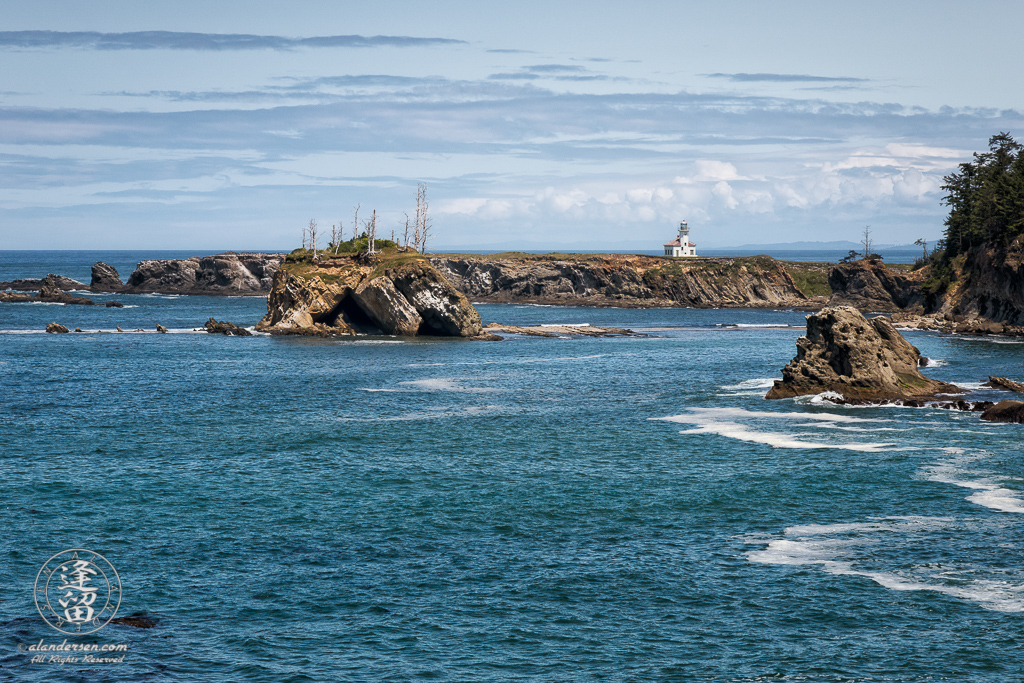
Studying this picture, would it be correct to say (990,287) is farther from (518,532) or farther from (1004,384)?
(518,532)

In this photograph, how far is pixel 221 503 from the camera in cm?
3909

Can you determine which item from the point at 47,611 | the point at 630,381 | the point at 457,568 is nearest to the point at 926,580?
the point at 457,568

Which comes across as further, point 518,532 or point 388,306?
point 388,306

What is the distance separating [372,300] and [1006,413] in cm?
8457

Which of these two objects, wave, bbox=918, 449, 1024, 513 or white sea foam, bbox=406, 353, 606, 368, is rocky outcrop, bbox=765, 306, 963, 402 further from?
white sea foam, bbox=406, 353, 606, 368

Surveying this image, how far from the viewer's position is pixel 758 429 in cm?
5566

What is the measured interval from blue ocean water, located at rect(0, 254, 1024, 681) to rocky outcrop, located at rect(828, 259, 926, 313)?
360ft

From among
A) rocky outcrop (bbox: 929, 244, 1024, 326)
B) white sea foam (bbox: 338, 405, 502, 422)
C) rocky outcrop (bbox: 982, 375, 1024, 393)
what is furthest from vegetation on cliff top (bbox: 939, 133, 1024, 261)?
white sea foam (bbox: 338, 405, 502, 422)

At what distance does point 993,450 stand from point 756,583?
26462mm

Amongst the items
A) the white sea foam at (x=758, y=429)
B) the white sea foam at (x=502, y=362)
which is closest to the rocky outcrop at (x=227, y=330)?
the white sea foam at (x=502, y=362)

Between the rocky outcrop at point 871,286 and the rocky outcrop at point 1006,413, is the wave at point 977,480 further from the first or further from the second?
the rocky outcrop at point 871,286

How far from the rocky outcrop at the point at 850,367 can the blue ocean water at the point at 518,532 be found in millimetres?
3945

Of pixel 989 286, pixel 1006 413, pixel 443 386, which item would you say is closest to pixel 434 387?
pixel 443 386

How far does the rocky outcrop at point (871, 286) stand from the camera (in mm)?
170375
